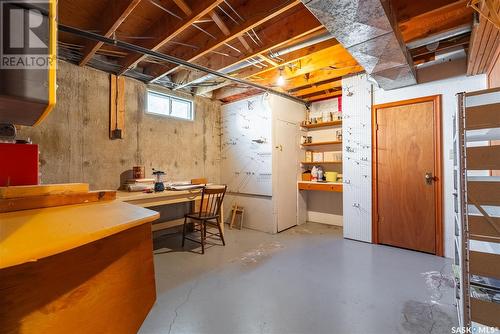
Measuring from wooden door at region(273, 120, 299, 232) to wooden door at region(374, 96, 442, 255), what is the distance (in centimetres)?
146

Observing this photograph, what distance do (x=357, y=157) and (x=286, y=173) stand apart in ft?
4.12

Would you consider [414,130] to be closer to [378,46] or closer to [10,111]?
[378,46]

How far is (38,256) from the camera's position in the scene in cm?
61

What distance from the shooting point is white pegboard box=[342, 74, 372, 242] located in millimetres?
3471

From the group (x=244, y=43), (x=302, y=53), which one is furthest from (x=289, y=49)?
(x=244, y=43)

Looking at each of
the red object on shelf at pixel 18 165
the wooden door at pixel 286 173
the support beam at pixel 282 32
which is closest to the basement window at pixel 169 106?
the support beam at pixel 282 32

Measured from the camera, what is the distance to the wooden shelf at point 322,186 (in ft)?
Result: 12.9

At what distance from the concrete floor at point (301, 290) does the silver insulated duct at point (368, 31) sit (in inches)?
89.5

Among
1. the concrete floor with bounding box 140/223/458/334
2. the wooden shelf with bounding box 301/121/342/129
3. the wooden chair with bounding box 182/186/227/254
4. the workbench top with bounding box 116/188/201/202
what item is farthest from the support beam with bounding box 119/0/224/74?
the wooden shelf with bounding box 301/121/342/129

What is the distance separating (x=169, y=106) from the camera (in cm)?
403

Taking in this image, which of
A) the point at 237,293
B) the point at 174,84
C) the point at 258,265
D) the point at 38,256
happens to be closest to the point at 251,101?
the point at 174,84

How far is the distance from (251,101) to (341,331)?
3652mm

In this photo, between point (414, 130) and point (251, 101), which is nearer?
point (414, 130)

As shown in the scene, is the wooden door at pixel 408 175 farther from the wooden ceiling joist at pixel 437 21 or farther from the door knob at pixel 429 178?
the wooden ceiling joist at pixel 437 21
